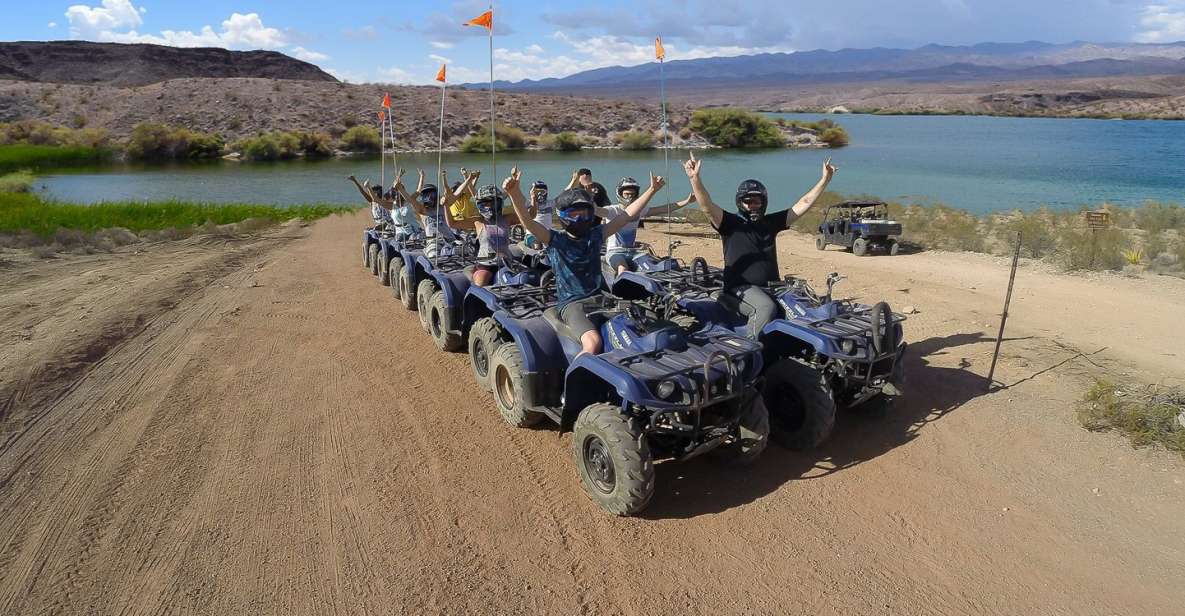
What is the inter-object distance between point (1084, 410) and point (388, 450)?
578 centimetres

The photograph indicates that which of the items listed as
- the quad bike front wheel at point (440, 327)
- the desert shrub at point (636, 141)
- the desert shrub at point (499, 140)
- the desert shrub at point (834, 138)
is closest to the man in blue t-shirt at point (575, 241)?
the quad bike front wheel at point (440, 327)

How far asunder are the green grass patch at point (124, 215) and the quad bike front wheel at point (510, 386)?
1445 cm

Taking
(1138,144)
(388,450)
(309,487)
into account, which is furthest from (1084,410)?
(1138,144)

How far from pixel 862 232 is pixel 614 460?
11754 millimetres

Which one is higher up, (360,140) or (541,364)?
(360,140)

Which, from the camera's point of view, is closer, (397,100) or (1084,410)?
(1084,410)

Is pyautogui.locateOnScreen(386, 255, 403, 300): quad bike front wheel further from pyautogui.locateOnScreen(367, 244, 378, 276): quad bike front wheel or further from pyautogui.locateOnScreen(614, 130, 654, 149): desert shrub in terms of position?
pyautogui.locateOnScreen(614, 130, 654, 149): desert shrub

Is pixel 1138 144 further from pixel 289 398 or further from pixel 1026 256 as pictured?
pixel 289 398

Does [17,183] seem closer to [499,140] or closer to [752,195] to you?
[499,140]

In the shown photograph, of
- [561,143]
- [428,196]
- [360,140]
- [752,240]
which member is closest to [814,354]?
[752,240]

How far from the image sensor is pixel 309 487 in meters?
5.09

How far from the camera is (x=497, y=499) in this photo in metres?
4.97

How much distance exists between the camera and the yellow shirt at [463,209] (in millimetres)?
9367

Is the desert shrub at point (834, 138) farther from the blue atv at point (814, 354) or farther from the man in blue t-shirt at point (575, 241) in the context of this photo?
the man in blue t-shirt at point (575, 241)
